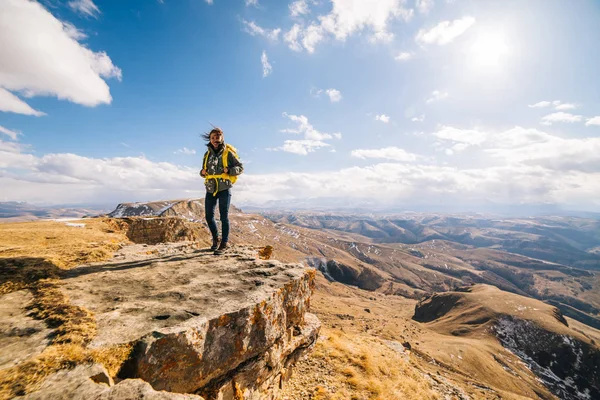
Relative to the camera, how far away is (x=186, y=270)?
389 inches

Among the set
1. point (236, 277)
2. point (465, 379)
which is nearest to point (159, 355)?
point (236, 277)

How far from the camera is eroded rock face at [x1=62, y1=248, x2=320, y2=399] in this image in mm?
5707

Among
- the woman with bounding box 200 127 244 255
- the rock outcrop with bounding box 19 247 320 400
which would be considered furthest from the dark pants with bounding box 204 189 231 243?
the rock outcrop with bounding box 19 247 320 400

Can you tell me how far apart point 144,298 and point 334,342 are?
50.2 ft

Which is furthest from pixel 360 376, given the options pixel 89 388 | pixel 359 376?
pixel 89 388

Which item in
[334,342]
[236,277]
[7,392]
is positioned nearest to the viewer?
[7,392]

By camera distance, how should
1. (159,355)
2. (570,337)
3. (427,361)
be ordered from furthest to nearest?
(570,337)
(427,361)
(159,355)

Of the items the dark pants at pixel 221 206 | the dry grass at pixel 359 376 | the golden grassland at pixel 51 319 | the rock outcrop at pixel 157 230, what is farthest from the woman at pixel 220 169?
the rock outcrop at pixel 157 230

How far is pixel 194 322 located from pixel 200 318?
25cm

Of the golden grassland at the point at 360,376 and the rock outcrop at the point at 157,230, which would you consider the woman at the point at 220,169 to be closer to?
the golden grassland at the point at 360,376

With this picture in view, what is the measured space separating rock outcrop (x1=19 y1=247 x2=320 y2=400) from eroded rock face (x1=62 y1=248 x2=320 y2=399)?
0.07 ft

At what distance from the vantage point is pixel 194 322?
639 cm

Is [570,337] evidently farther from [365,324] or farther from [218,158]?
[218,158]

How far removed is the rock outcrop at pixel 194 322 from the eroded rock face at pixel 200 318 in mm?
23
